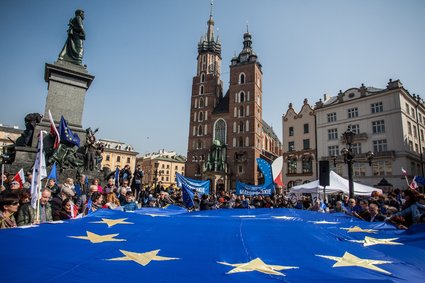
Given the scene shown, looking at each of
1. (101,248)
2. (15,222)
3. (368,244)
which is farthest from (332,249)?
(15,222)

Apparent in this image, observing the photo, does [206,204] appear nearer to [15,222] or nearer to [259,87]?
[15,222]

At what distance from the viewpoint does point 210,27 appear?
82125mm

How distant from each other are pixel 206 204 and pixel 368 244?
26.4 feet

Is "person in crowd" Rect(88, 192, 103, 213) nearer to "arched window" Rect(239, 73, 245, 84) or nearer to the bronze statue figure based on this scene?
the bronze statue figure

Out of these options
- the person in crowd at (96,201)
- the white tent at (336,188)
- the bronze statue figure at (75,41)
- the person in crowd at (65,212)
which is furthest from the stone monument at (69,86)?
the white tent at (336,188)

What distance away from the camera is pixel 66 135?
10898mm

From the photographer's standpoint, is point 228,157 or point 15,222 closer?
point 15,222

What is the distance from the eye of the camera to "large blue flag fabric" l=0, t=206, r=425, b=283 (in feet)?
9.56

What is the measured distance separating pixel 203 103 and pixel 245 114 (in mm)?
12097

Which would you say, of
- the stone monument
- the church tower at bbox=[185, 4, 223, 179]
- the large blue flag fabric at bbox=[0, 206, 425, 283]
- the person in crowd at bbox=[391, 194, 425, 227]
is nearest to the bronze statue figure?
the stone monument

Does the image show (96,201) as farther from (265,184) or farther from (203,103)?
(203,103)

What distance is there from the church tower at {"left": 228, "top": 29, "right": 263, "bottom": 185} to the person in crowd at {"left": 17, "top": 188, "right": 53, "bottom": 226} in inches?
2024

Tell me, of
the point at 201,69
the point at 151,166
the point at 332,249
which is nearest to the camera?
the point at 332,249

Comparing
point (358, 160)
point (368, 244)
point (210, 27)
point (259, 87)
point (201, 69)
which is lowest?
point (368, 244)
